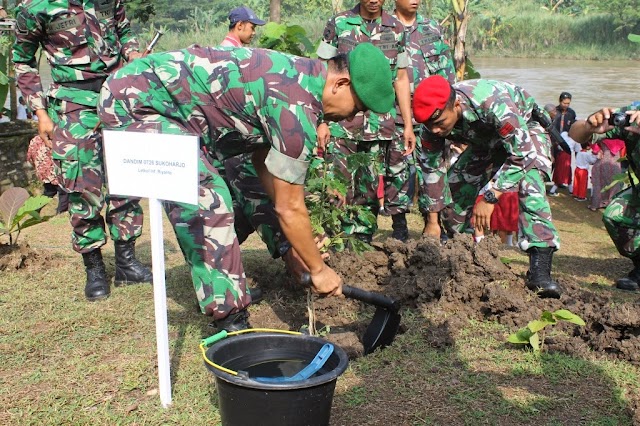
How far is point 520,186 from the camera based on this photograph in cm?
507

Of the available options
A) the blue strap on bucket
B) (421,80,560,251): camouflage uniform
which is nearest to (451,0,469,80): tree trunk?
(421,80,560,251): camouflage uniform

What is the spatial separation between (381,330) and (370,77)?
1.44 meters

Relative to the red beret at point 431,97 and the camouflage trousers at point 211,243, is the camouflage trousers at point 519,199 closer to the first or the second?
the red beret at point 431,97

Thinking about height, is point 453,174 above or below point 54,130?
below

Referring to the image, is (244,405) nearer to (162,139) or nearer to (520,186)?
(162,139)

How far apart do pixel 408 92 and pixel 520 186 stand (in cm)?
167

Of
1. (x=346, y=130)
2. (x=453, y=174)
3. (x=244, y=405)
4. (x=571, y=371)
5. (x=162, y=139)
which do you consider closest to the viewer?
(x=244, y=405)

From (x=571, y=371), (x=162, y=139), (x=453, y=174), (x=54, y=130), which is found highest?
(x=162, y=139)

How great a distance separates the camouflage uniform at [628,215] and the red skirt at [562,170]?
593cm

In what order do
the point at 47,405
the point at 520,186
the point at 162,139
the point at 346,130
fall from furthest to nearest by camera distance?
the point at 346,130, the point at 520,186, the point at 47,405, the point at 162,139

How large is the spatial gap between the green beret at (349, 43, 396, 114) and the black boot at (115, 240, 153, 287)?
258cm

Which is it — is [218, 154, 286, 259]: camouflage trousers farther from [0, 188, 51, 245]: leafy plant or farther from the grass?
[0, 188, 51, 245]: leafy plant

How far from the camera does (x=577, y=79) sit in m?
23.3

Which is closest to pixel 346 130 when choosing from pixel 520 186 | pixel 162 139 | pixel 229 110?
pixel 520 186
